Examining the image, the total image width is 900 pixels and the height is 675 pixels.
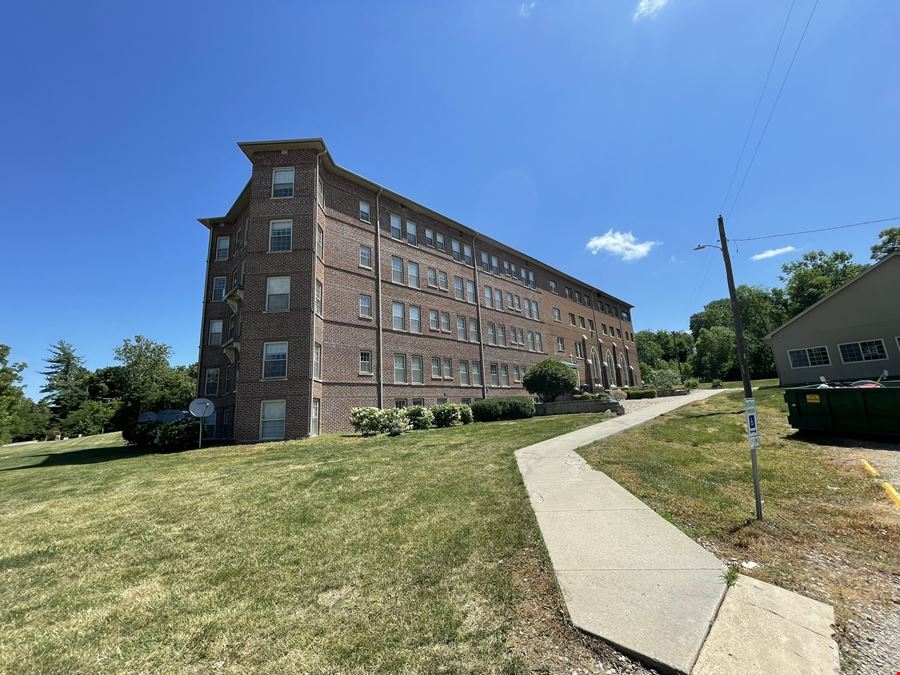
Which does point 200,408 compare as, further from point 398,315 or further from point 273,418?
point 398,315

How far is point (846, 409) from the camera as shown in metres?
11.1

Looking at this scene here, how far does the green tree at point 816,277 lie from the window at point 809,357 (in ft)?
105

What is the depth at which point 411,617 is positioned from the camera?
314cm

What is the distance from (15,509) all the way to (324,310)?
51.0 ft

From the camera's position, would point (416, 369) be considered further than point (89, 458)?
Yes

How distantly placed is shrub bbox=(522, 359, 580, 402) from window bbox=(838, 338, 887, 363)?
18841 millimetres

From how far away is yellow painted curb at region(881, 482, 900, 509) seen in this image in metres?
5.87

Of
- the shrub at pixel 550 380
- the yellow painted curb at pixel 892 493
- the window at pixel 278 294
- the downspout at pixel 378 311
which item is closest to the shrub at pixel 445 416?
the downspout at pixel 378 311

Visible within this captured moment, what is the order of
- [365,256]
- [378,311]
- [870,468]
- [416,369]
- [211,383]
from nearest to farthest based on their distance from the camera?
Answer: [870,468], [378,311], [365,256], [211,383], [416,369]

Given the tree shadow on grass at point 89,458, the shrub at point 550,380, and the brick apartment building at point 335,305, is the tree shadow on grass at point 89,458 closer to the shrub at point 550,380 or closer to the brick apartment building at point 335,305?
the brick apartment building at point 335,305

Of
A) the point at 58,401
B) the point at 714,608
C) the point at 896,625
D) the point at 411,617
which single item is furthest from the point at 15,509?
the point at 58,401

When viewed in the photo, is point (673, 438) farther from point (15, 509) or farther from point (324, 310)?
point (324, 310)

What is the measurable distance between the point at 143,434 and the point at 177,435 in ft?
14.8

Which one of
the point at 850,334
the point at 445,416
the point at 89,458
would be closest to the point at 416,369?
the point at 445,416
